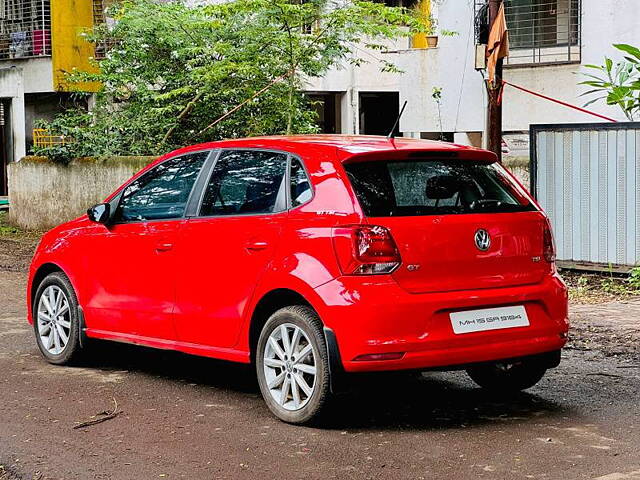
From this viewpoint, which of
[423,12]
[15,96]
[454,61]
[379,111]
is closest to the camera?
[454,61]

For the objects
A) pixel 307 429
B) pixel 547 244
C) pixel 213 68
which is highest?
pixel 213 68

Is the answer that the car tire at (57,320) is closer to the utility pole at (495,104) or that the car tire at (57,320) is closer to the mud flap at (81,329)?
the mud flap at (81,329)

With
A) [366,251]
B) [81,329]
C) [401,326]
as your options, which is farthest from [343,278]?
[81,329]

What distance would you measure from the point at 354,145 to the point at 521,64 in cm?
1642

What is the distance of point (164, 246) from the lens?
27.3 feet

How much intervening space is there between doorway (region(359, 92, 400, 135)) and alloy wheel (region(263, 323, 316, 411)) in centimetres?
3264

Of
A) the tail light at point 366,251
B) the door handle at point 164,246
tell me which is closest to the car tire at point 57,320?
the door handle at point 164,246

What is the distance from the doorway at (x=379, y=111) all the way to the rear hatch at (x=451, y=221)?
3237 centimetres

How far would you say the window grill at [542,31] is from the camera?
22.9 meters

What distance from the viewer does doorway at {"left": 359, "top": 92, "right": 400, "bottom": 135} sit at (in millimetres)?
40000

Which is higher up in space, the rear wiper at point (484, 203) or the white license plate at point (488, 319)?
the rear wiper at point (484, 203)

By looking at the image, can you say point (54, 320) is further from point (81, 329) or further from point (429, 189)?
point (429, 189)

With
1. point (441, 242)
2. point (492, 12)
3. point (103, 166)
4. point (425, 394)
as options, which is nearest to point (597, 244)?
point (492, 12)

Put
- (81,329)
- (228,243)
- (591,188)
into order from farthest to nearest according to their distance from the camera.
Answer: (591,188) < (81,329) < (228,243)
